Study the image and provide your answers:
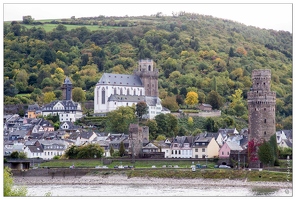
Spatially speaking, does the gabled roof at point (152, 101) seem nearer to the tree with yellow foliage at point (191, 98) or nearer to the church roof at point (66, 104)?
the tree with yellow foliage at point (191, 98)

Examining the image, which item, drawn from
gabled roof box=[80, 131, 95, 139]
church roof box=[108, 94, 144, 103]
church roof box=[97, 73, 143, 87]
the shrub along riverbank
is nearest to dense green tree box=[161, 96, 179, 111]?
church roof box=[108, 94, 144, 103]

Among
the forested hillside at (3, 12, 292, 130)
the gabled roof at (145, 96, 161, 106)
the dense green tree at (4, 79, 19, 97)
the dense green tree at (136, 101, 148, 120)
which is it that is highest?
→ the forested hillside at (3, 12, 292, 130)

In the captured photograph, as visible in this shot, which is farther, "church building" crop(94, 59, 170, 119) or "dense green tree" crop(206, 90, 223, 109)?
"dense green tree" crop(206, 90, 223, 109)

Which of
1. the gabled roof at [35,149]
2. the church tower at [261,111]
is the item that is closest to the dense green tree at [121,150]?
the gabled roof at [35,149]

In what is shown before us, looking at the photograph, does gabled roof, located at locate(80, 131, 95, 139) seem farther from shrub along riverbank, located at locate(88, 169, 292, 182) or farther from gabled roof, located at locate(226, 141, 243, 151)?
shrub along riverbank, located at locate(88, 169, 292, 182)

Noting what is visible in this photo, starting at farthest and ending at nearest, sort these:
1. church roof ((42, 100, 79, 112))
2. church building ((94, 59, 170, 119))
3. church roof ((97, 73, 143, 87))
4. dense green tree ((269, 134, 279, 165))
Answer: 1. church roof ((97, 73, 143, 87))
2. church building ((94, 59, 170, 119))
3. church roof ((42, 100, 79, 112))
4. dense green tree ((269, 134, 279, 165))

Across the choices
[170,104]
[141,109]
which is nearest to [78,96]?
[170,104]
